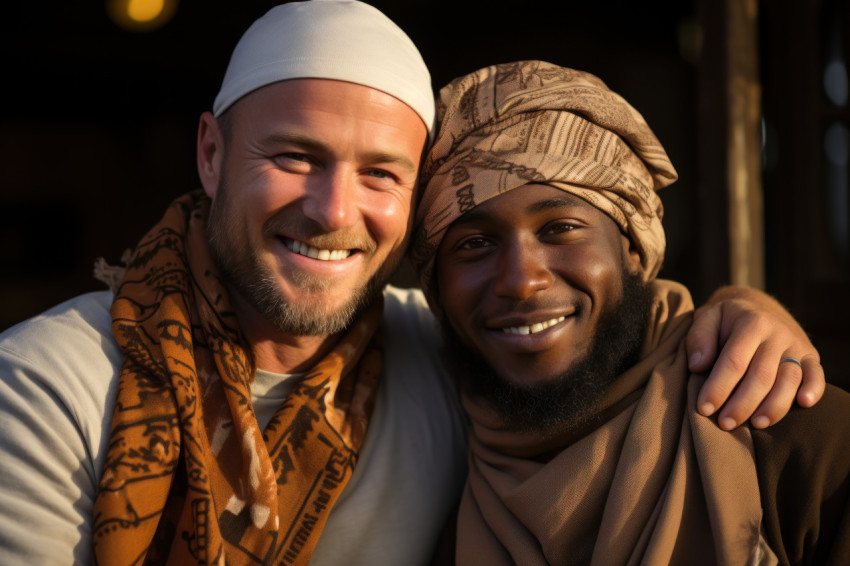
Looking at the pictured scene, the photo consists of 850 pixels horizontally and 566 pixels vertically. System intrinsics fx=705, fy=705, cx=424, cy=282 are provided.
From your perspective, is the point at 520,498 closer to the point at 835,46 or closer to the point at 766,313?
the point at 766,313

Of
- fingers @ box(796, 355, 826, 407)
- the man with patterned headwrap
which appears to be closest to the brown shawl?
the man with patterned headwrap

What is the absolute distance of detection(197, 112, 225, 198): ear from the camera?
2.50 metres

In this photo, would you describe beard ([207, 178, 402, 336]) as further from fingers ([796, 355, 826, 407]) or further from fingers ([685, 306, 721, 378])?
fingers ([796, 355, 826, 407])

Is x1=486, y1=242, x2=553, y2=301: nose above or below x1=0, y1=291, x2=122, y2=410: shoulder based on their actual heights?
above

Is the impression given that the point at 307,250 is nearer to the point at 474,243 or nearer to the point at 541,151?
the point at 474,243

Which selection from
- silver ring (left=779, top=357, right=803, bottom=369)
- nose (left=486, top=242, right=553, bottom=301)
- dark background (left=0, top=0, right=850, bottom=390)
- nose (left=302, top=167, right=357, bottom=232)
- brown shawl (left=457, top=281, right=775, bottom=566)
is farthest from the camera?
dark background (left=0, top=0, right=850, bottom=390)

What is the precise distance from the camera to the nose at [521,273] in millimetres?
2100

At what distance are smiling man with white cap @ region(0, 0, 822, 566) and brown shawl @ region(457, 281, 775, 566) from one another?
0.32m

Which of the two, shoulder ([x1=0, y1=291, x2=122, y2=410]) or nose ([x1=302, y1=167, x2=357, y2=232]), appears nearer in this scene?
shoulder ([x1=0, y1=291, x2=122, y2=410])

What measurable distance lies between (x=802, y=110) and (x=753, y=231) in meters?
1.17

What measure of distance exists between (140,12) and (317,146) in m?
4.65

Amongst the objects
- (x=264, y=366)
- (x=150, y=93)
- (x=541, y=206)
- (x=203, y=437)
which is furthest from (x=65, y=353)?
(x=150, y=93)

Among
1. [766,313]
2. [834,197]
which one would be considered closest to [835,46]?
[834,197]

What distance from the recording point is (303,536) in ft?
6.87
